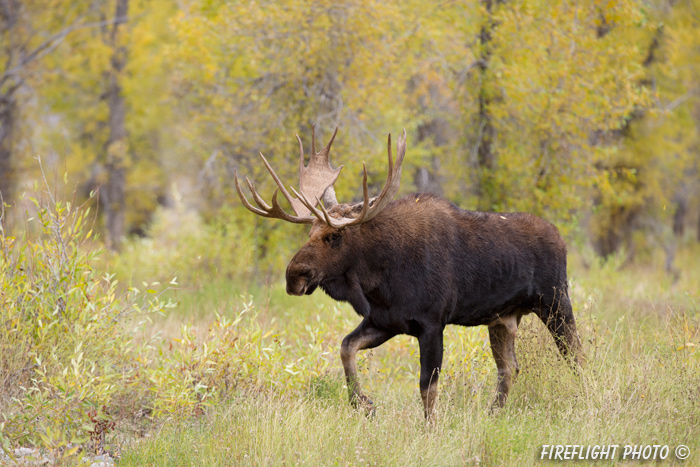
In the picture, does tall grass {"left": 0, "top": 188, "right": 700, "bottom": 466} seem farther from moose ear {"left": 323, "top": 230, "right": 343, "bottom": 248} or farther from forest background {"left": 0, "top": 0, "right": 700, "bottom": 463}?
forest background {"left": 0, "top": 0, "right": 700, "bottom": 463}

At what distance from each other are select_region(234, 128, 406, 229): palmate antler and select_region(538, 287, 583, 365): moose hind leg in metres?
1.76

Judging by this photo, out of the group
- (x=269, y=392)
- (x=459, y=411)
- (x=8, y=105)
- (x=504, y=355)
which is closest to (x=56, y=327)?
(x=269, y=392)

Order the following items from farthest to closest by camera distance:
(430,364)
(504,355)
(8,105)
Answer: (8,105) < (504,355) < (430,364)

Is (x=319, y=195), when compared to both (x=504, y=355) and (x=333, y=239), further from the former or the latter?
(x=504, y=355)

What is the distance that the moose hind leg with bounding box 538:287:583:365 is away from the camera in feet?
20.9

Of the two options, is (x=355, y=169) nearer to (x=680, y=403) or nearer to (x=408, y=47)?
(x=408, y=47)

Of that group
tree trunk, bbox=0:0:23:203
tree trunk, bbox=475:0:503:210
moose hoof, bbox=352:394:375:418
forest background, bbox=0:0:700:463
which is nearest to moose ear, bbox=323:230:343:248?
moose hoof, bbox=352:394:375:418

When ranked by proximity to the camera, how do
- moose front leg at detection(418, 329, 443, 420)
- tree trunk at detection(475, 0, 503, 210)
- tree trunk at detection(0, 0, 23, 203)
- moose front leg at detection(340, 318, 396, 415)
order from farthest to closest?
tree trunk at detection(0, 0, 23, 203) → tree trunk at detection(475, 0, 503, 210) → moose front leg at detection(340, 318, 396, 415) → moose front leg at detection(418, 329, 443, 420)

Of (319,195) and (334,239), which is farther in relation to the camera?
(319,195)

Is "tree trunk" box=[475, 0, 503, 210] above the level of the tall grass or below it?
above

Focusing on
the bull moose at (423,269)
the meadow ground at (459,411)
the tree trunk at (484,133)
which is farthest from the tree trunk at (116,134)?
the bull moose at (423,269)

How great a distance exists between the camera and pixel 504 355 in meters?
6.50

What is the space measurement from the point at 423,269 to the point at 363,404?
113 centimetres

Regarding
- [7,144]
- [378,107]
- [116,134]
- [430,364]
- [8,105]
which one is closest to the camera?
[430,364]
